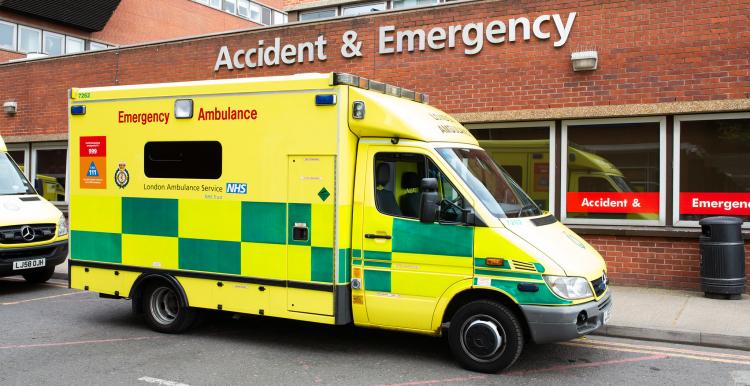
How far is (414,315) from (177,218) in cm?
278

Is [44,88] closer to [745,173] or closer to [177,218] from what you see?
[177,218]

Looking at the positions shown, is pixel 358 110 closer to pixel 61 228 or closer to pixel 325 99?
pixel 325 99

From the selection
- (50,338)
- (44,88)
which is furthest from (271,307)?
(44,88)

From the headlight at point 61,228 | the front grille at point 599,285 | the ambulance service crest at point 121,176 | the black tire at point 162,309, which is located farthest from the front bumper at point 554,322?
the headlight at point 61,228

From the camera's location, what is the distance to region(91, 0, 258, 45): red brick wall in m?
29.5

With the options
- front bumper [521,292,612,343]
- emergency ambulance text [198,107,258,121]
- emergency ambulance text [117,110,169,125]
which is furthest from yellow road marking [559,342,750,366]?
emergency ambulance text [117,110,169,125]

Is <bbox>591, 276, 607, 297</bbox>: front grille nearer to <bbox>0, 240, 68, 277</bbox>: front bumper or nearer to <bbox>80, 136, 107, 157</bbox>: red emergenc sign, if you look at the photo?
<bbox>80, 136, 107, 157</bbox>: red emergenc sign

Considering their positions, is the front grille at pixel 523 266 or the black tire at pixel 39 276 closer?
the front grille at pixel 523 266

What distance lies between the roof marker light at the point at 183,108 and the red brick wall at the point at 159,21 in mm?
24403

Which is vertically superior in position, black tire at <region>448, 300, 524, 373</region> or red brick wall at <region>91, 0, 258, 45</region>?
red brick wall at <region>91, 0, 258, 45</region>

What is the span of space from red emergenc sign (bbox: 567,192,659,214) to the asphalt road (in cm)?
333

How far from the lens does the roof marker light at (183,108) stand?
7059 millimetres

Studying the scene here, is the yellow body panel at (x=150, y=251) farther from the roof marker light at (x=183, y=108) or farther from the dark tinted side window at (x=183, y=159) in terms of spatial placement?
the roof marker light at (x=183, y=108)

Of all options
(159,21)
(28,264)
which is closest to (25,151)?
(28,264)
